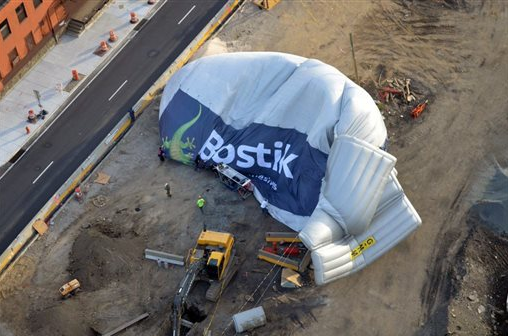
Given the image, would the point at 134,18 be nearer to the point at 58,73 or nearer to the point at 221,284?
the point at 58,73

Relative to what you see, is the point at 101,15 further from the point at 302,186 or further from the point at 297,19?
the point at 302,186

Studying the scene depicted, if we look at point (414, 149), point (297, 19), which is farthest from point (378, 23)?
point (414, 149)

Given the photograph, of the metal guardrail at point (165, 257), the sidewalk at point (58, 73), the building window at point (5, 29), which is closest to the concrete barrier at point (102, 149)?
the sidewalk at point (58, 73)

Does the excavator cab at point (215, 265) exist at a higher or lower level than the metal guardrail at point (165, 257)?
higher

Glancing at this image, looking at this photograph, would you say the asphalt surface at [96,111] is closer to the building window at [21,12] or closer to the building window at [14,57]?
Result: the building window at [14,57]

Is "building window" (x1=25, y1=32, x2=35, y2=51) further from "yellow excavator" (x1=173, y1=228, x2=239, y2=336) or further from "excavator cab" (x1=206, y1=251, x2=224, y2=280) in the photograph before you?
"excavator cab" (x1=206, y1=251, x2=224, y2=280)

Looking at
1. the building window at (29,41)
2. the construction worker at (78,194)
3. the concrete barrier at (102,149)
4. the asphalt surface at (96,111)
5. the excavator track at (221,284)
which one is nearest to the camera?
the excavator track at (221,284)

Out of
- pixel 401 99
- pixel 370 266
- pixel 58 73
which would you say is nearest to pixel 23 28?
pixel 58 73
